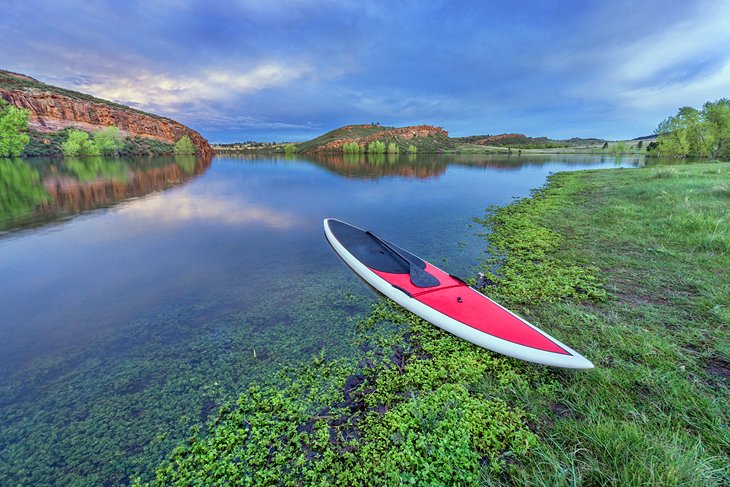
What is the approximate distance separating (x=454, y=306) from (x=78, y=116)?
464 ft

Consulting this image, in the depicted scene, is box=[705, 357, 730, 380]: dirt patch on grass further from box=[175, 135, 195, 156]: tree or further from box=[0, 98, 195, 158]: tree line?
box=[175, 135, 195, 156]: tree

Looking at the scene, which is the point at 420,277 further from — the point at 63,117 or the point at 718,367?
the point at 63,117

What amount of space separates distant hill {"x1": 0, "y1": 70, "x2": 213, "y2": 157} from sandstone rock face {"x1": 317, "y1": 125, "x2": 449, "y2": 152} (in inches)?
3120

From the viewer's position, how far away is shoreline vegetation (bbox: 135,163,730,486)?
303 centimetres

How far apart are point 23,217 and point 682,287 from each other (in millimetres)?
26994

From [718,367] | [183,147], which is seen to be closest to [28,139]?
[183,147]

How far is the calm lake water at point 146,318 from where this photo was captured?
3801mm

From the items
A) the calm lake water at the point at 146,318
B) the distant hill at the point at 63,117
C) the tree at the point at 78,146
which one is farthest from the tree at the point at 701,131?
the distant hill at the point at 63,117

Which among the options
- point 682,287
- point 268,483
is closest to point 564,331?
point 682,287

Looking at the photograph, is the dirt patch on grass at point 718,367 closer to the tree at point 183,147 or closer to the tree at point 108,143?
the tree at point 108,143

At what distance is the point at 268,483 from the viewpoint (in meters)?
3.14

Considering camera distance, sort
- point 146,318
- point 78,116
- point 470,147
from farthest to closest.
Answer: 1. point 470,147
2. point 78,116
3. point 146,318

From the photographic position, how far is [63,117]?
91.1 m

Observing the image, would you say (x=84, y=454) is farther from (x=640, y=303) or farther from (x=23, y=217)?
(x=23, y=217)
